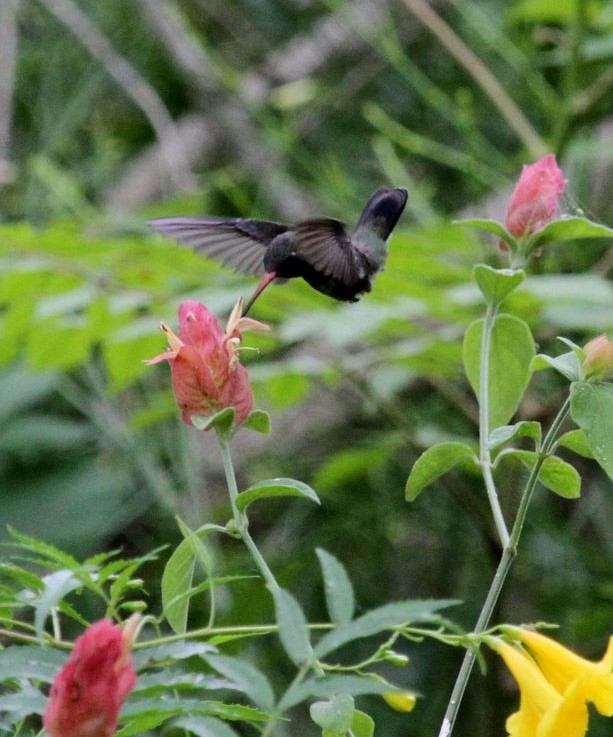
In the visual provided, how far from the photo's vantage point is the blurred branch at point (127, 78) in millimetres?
2691

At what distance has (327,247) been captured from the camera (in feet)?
2.95

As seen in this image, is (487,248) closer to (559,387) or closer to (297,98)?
(559,387)

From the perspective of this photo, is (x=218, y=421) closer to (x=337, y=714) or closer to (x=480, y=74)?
(x=337, y=714)

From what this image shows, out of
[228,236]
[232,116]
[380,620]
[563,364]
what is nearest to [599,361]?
[563,364]

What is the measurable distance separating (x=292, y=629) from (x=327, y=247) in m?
0.47

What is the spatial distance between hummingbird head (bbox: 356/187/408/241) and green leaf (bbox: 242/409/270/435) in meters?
0.30

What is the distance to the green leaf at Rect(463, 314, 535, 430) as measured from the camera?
78 centimetres

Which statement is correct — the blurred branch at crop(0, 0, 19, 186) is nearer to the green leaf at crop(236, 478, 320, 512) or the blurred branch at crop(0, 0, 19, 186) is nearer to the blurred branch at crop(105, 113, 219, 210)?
the blurred branch at crop(105, 113, 219, 210)

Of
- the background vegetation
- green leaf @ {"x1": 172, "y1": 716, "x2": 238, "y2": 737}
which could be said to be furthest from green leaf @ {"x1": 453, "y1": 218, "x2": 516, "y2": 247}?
green leaf @ {"x1": 172, "y1": 716, "x2": 238, "y2": 737}

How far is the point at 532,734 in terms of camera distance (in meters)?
0.64

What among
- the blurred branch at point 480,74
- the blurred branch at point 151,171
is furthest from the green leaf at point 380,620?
the blurred branch at point 151,171

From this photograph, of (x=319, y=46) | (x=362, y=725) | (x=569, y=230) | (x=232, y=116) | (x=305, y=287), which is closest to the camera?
(x=362, y=725)

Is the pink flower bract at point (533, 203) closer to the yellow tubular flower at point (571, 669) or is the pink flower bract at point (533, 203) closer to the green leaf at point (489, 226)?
the green leaf at point (489, 226)

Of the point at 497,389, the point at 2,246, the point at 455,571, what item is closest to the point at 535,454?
the point at 497,389
